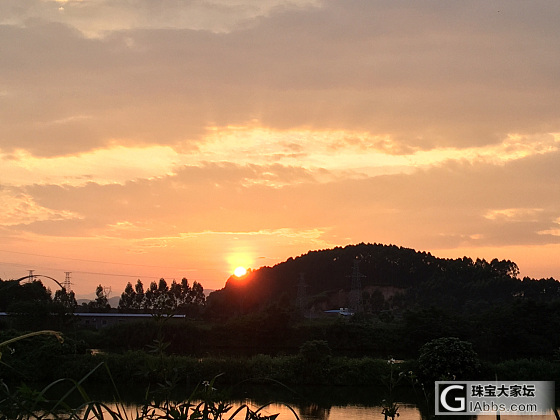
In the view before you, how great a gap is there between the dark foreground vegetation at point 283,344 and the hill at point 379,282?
452mm

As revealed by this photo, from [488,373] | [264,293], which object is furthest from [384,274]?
[488,373]

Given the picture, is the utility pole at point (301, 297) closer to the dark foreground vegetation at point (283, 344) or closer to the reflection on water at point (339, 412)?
the dark foreground vegetation at point (283, 344)

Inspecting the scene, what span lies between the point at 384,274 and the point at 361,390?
3566 inches

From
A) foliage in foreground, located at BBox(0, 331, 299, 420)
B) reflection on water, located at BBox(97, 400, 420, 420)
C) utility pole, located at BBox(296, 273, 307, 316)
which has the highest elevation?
utility pole, located at BBox(296, 273, 307, 316)

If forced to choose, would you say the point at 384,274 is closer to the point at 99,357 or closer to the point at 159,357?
the point at 99,357

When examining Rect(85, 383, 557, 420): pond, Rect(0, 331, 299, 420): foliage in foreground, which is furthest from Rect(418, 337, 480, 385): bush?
Rect(0, 331, 299, 420): foliage in foreground

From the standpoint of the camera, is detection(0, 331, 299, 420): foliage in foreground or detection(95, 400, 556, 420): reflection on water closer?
detection(0, 331, 299, 420): foliage in foreground

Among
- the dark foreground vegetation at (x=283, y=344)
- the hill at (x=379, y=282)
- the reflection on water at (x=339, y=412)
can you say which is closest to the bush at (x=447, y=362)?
the dark foreground vegetation at (x=283, y=344)

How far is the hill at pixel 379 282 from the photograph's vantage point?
83625 mm

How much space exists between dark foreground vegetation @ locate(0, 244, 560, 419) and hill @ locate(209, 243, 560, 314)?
0.45m

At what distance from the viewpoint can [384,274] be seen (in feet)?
380

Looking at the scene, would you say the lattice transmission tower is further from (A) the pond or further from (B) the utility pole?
(A) the pond

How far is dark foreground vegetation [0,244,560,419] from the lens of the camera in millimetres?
2650

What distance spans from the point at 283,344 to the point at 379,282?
2715 inches
